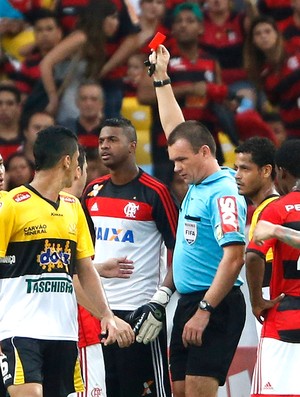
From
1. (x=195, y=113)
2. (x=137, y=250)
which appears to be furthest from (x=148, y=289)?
(x=195, y=113)

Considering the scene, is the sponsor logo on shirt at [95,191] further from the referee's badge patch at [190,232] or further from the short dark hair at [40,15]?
the short dark hair at [40,15]

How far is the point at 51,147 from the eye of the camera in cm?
677

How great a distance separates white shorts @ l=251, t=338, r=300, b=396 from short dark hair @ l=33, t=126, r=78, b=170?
5.74 feet

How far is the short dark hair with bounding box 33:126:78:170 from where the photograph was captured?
676cm

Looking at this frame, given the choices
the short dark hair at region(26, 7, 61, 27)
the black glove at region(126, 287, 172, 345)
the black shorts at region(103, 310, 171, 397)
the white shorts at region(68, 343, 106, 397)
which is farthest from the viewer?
the short dark hair at region(26, 7, 61, 27)

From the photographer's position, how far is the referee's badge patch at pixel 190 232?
735 centimetres

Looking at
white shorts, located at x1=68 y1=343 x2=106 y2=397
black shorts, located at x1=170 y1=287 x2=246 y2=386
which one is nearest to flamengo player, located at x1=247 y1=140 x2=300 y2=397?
black shorts, located at x1=170 y1=287 x2=246 y2=386

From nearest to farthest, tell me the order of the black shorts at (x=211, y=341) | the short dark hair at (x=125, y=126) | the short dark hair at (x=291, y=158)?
the short dark hair at (x=291, y=158) < the black shorts at (x=211, y=341) < the short dark hair at (x=125, y=126)

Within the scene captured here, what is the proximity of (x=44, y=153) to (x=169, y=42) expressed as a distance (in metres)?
5.31

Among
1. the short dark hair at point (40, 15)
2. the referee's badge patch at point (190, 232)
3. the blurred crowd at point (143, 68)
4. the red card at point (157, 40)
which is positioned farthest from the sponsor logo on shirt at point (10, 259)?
the short dark hair at point (40, 15)

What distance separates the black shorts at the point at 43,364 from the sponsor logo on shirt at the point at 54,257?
462 millimetres

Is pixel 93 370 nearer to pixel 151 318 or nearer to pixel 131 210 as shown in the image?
pixel 151 318

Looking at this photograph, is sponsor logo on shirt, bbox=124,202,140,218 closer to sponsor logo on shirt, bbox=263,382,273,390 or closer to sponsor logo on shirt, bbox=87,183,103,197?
sponsor logo on shirt, bbox=87,183,103,197

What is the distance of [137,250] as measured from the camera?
8.24m
